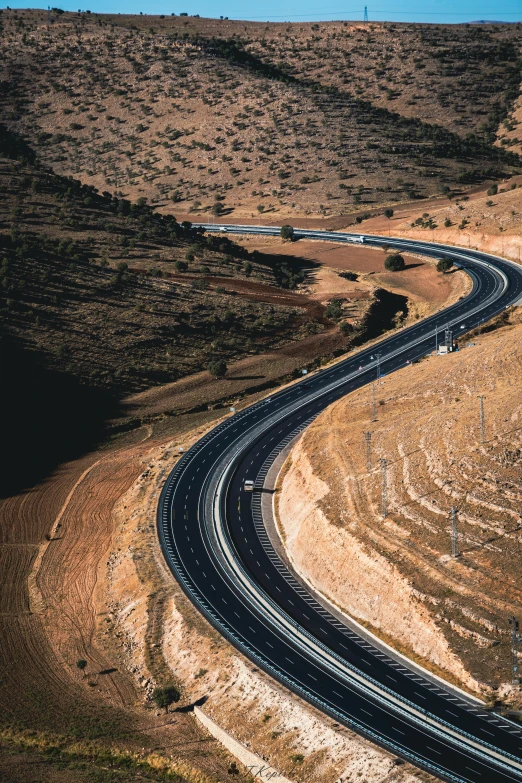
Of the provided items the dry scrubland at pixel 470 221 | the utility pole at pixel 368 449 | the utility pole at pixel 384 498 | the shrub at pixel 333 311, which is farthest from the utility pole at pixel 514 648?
the dry scrubland at pixel 470 221

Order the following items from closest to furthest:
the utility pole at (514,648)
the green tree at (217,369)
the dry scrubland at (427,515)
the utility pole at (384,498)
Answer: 1. the utility pole at (514,648)
2. the dry scrubland at (427,515)
3. the utility pole at (384,498)
4. the green tree at (217,369)

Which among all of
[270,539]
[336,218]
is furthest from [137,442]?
[336,218]

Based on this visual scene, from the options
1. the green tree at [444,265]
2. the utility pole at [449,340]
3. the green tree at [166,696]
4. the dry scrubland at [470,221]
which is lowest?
the green tree at [166,696]

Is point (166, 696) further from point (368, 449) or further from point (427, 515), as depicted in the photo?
point (368, 449)

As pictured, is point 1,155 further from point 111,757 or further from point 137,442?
point 111,757

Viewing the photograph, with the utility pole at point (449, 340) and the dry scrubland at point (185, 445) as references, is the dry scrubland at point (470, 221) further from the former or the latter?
the utility pole at point (449, 340)

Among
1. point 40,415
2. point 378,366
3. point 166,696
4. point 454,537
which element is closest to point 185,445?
point 40,415
